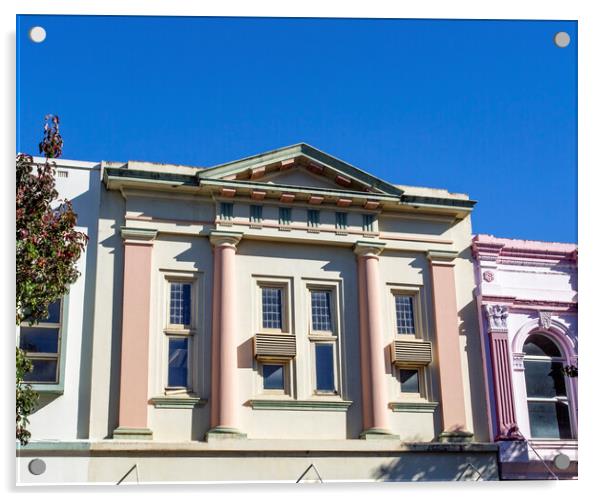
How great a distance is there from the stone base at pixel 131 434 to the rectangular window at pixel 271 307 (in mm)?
1550

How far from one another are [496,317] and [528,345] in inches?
18.8

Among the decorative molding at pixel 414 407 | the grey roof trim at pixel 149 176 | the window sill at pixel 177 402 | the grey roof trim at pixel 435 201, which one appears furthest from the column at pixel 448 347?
the grey roof trim at pixel 149 176

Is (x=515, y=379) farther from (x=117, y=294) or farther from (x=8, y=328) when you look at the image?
(x=8, y=328)

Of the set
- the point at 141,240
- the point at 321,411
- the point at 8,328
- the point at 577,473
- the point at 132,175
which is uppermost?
the point at 132,175

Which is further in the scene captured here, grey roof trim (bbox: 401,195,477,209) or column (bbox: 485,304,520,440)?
grey roof trim (bbox: 401,195,477,209)

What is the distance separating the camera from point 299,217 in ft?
34.0

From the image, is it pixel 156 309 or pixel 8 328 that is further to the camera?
pixel 156 309

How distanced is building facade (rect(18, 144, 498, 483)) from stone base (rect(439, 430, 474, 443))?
0.02m

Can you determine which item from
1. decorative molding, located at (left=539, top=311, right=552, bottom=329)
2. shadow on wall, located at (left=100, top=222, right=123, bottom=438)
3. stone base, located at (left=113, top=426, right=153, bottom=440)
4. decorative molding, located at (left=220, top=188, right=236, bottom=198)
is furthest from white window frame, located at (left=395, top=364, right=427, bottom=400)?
shadow on wall, located at (left=100, top=222, right=123, bottom=438)

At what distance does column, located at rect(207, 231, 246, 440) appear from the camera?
31.0ft

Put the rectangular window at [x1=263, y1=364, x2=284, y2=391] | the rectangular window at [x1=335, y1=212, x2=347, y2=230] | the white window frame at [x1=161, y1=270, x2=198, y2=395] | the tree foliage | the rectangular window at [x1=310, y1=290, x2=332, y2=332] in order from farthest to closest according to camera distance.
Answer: the rectangular window at [x1=335, y1=212, x2=347, y2=230] → the rectangular window at [x1=310, y1=290, x2=332, y2=332] → the rectangular window at [x1=263, y1=364, x2=284, y2=391] → the white window frame at [x1=161, y1=270, x2=198, y2=395] → the tree foliage

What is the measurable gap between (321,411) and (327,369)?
434mm

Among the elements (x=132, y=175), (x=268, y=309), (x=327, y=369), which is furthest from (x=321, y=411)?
(x=132, y=175)

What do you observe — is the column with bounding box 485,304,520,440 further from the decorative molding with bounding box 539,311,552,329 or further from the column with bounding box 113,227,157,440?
the column with bounding box 113,227,157,440
